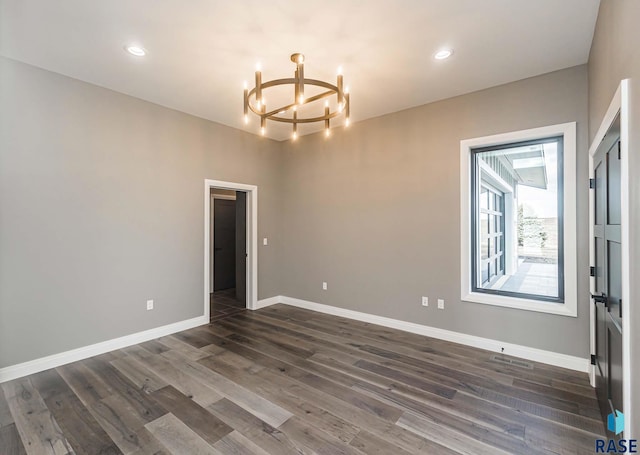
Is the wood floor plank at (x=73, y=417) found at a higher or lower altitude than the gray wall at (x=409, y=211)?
lower

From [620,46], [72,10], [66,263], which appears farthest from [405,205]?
[66,263]

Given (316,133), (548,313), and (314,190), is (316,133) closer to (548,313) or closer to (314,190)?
(314,190)

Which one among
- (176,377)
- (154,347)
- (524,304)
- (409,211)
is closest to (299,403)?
(176,377)

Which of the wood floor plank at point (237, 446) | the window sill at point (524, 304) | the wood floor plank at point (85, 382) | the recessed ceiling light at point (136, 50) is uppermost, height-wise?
the recessed ceiling light at point (136, 50)

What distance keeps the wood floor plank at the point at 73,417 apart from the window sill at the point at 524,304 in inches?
144

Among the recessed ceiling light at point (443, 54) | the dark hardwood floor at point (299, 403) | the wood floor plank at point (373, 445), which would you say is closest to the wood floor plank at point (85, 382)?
the dark hardwood floor at point (299, 403)

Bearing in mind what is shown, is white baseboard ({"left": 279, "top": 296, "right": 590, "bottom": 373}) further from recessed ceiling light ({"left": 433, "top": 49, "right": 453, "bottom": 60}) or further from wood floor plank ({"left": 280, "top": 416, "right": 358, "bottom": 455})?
recessed ceiling light ({"left": 433, "top": 49, "right": 453, "bottom": 60})

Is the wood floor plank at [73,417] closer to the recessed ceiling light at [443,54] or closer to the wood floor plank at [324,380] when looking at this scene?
the wood floor plank at [324,380]

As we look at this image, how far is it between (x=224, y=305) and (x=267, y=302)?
811mm

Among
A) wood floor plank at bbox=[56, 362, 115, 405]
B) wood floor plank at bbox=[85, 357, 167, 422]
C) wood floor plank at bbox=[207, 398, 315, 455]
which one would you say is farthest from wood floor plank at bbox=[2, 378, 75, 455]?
wood floor plank at bbox=[207, 398, 315, 455]

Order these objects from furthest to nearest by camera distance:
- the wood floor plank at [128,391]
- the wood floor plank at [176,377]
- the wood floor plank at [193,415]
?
the wood floor plank at [176,377], the wood floor plank at [128,391], the wood floor plank at [193,415]

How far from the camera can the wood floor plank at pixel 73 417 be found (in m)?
1.99

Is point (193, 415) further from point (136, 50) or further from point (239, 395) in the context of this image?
point (136, 50)

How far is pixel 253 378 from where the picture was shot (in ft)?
9.41
